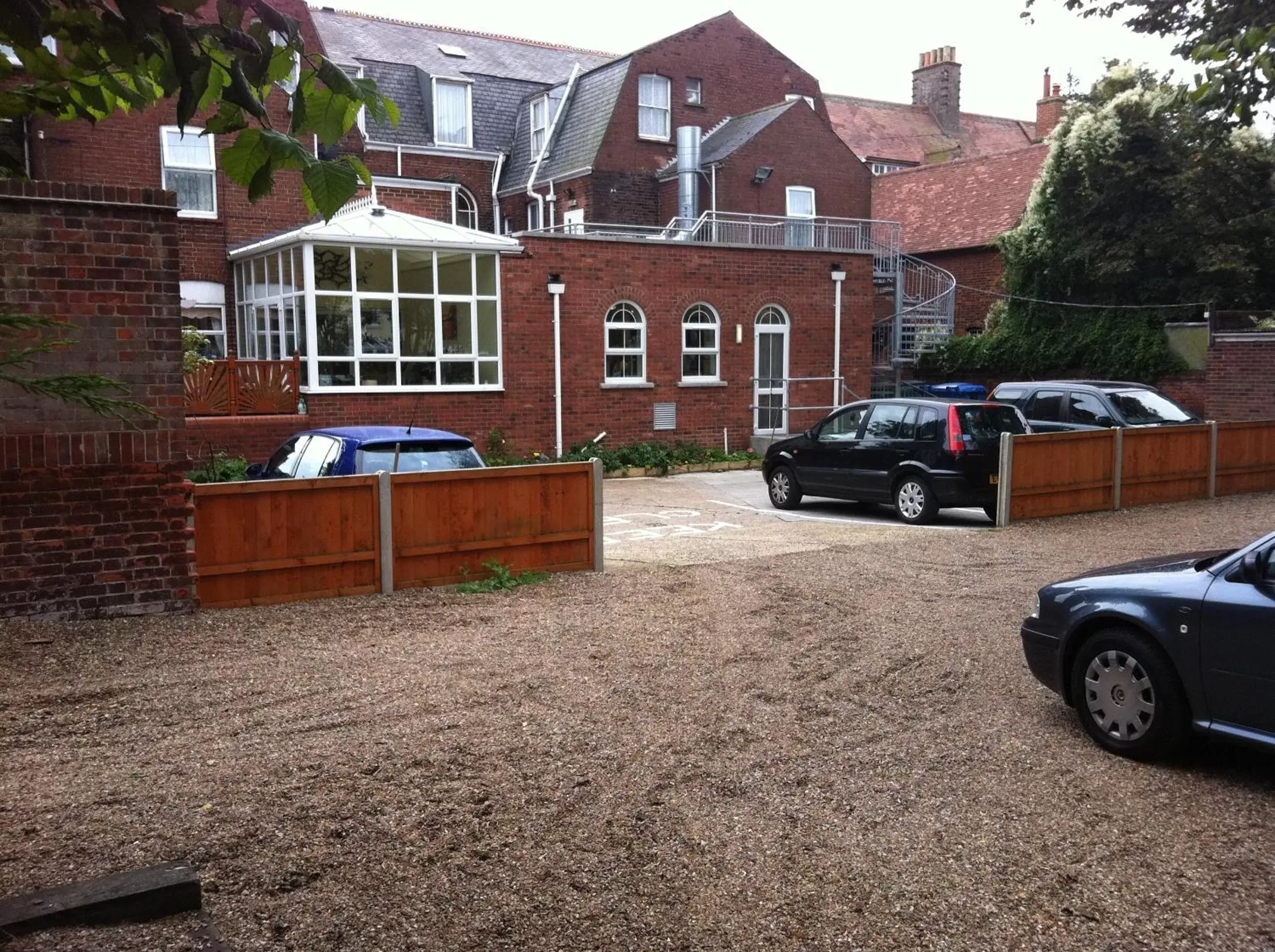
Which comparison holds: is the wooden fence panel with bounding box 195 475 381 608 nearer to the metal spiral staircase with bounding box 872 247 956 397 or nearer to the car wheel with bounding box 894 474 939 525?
the car wheel with bounding box 894 474 939 525

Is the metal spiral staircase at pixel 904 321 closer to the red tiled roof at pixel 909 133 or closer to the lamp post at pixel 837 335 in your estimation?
the lamp post at pixel 837 335

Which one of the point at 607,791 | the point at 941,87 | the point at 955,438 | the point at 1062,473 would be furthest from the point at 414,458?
the point at 941,87

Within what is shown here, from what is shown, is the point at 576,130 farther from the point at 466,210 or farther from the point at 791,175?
the point at 791,175

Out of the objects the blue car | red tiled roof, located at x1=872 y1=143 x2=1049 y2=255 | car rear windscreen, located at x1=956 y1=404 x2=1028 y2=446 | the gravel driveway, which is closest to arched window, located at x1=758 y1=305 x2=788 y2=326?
red tiled roof, located at x1=872 y1=143 x2=1049 y2=255

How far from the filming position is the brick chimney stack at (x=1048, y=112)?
3981cm

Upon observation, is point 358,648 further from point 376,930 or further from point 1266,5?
point 1266,5

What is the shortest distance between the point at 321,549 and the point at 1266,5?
395 inches

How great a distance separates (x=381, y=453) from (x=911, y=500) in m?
7.42

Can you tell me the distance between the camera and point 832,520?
16.0 metres

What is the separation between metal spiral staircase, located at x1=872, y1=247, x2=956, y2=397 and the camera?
30.5 meters

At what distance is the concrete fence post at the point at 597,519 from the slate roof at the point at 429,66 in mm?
21420

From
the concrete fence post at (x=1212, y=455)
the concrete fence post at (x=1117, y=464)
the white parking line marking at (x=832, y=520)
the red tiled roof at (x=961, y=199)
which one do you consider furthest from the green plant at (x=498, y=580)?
the red tiled roof at (x=961, y=199)

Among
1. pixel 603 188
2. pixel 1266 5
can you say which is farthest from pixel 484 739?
pixel 603 188

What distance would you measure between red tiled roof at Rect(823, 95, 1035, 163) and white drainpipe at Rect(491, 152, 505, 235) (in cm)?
1671
